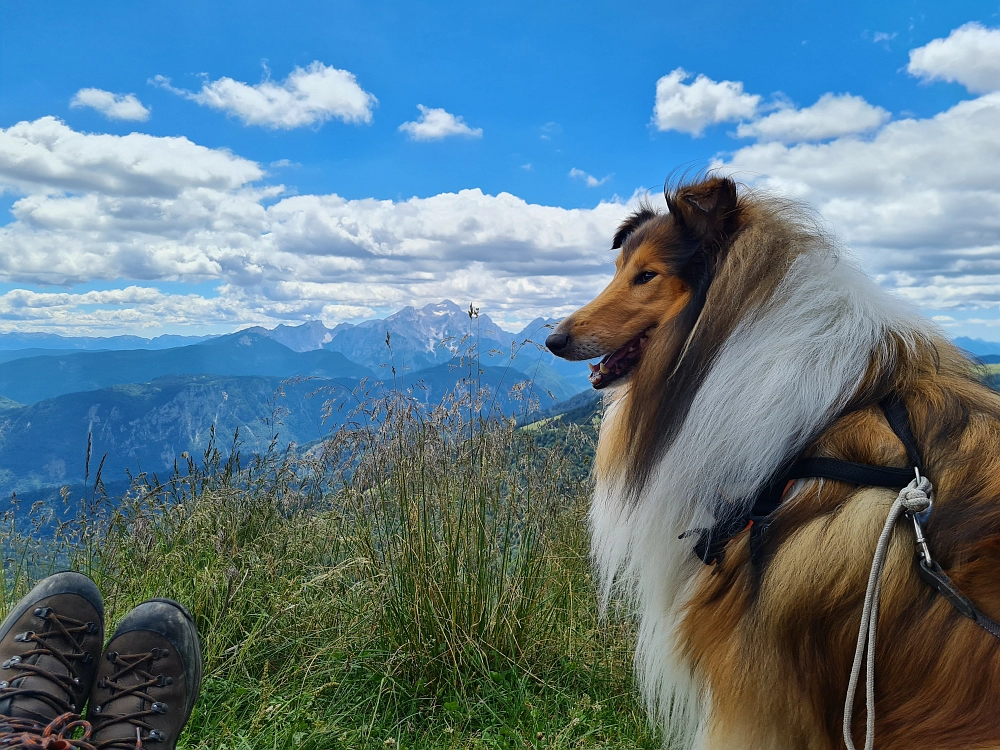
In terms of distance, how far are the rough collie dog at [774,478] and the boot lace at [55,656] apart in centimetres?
212

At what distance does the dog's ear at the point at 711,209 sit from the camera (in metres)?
2.17

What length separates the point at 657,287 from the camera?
2322 millimetres

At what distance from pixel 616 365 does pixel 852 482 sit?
97cm

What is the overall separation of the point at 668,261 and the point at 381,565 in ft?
7.77

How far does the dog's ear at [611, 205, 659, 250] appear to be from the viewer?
278 cm

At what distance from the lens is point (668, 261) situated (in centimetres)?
229

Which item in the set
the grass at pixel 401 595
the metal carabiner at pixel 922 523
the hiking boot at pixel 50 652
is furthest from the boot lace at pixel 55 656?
the metal carabiner at pixel 922 523

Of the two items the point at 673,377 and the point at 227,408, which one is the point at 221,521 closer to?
the point at 673,377

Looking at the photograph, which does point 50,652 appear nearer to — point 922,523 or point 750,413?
point 750,413

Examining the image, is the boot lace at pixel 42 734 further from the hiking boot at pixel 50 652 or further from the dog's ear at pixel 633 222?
the dog's ear at pixel 633 222

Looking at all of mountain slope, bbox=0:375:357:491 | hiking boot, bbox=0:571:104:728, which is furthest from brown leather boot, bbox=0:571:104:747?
mountain slope, bbox=0:375:357:491

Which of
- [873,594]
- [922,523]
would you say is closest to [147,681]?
[873,594]

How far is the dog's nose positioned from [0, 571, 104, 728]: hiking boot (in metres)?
2.17

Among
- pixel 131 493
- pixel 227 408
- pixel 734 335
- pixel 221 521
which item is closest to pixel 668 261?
pixel 734 335
